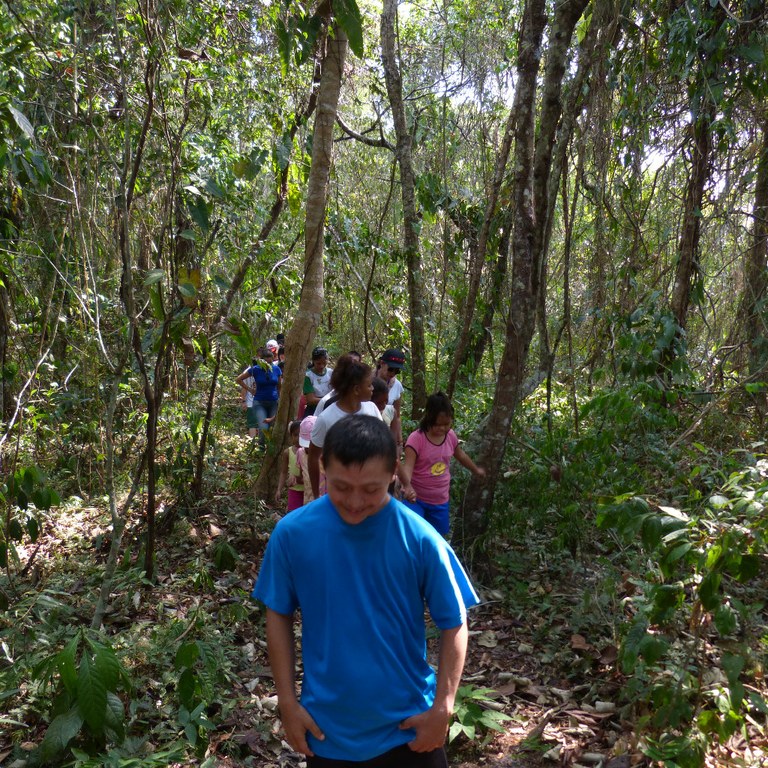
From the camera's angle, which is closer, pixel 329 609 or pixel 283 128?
pixel 329 609

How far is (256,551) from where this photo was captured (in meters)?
5.27

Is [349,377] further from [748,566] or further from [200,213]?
[748,566]

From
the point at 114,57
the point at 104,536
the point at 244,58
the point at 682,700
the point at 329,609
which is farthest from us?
the point at 244,58

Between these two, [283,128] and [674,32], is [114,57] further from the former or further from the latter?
[674,32]

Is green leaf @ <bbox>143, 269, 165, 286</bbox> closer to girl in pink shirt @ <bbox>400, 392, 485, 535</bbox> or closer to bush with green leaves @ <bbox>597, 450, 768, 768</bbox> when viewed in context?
girl in pink shirt @ <bbox>400, 392, 485, 535</bbox>

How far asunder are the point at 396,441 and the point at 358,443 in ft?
8.03

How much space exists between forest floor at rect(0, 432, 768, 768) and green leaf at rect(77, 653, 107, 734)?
457 millimetres

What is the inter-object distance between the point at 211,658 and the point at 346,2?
131 inches

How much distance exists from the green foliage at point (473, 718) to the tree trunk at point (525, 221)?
1531 mm

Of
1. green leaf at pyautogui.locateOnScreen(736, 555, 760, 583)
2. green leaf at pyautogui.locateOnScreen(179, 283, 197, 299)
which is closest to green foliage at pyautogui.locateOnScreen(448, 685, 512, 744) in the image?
green leaf at pyautogui.locateOnScreen(736, 555, 760, 583)

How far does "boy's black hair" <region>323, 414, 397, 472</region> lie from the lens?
165cm

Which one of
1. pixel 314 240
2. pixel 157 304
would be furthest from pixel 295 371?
pixel 157 304

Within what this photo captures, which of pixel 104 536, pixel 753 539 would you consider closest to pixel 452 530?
pixel 104 536

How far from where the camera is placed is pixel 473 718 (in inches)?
118
